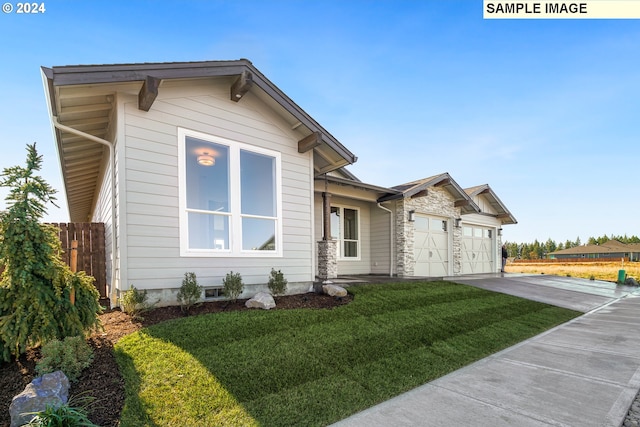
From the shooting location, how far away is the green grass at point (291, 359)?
3.09m

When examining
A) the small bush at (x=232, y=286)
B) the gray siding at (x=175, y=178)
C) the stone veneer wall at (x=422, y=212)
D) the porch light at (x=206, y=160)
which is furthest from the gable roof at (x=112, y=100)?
the stone veneer wall at (x=422, y=212)

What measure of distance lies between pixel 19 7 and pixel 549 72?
14.4 metres

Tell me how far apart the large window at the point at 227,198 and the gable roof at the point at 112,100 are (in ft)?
3.24

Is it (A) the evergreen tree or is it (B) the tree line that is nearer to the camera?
(A) the evergreen tree

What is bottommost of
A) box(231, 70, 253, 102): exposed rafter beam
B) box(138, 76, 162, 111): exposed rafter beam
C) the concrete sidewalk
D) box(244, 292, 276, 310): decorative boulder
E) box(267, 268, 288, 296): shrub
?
the concrete sidewalk

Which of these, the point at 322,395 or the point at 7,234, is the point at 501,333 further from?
the point at 7,234

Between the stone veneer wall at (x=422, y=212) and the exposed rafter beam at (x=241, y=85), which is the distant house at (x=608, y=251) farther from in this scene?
A: the exposed rafter beam at (x=241, y=85)

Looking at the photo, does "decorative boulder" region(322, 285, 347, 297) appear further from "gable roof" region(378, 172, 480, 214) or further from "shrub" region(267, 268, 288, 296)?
"gable roof" region(378, 172, 480, 214)

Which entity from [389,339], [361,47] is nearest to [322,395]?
[389,339]

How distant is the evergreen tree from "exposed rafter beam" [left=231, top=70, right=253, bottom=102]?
3.65m

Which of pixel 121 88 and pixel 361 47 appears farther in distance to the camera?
pixel 361 47

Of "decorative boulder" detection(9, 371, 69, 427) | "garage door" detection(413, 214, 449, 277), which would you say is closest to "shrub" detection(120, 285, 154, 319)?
"decorative boulder" detection(9, 371, 69, 427)

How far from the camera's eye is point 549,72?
1105 cm

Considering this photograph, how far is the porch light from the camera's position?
6.60 metres
